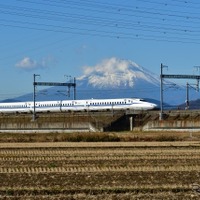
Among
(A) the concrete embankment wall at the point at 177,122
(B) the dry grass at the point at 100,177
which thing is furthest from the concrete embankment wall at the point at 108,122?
(B) the dry grass at the point at 100,177

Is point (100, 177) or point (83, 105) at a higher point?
point (83, 105)

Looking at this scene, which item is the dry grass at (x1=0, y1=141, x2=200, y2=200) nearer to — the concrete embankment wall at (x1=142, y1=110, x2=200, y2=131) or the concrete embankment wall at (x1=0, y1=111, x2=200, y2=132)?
the concrete embankment wall at (x1=142, y1=110, x2=200, y2=131)

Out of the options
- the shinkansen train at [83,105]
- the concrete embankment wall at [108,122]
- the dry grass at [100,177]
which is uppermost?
the shinkansen train at [83,105]

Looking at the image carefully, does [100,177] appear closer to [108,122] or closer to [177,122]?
[177,122]

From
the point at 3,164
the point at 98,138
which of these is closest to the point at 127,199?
the point at 3,164

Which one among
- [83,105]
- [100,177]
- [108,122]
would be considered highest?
[83,105]

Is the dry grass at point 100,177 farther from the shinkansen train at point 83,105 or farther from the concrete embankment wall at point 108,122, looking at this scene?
the shinkansen train at point 83,105

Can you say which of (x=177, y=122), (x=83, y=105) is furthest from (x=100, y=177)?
(x=83, y=105)

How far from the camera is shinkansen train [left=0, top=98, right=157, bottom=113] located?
308 feet

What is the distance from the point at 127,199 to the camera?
15570 mm

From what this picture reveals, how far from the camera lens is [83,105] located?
100312 millimetres

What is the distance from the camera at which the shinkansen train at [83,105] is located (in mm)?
94000

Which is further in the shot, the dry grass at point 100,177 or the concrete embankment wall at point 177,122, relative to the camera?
the concrete embankment wall at point 177,122

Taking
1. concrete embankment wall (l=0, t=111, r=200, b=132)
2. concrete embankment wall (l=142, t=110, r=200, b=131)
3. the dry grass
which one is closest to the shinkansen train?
concrete embankment wall (l=0, t=111, r=200, b=132)
